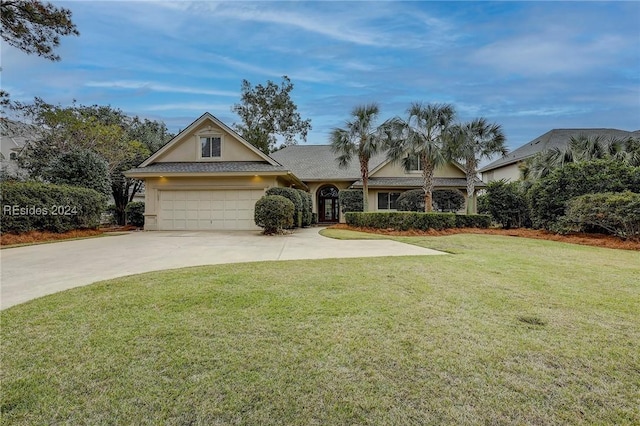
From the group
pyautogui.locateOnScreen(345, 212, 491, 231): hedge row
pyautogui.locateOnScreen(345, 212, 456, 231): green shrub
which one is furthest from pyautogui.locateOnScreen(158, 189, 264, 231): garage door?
pyautogui.locateOnScreen(345, 212, 456, 231): green shrub

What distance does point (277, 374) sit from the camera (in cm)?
266

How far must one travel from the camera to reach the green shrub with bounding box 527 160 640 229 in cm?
1352

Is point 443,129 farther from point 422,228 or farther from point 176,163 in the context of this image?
point 176,163

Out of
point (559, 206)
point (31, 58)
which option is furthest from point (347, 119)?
point (31, 58)

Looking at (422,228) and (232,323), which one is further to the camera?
(422,228)

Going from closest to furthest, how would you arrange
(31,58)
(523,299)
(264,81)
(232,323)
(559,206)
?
(232,323) → (523,299) → (31,58) → (559,206) → (264,81)

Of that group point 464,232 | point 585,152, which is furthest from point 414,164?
point 585,152

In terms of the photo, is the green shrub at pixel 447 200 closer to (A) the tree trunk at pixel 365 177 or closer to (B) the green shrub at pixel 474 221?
(B) the green shrub at pixel 474 221

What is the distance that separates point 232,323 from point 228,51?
49.5 feet

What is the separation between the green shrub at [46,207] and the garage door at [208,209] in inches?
127

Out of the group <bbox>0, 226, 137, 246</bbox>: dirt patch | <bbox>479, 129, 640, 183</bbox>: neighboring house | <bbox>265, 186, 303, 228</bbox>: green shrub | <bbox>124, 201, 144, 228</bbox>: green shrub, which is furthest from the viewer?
<bbox>479, 129, 640, 183</bbox>: neighboring house

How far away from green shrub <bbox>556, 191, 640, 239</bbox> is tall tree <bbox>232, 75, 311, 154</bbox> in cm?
2815

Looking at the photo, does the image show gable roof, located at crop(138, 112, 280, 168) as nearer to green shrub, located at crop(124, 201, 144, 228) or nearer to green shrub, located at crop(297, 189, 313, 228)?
green shrub, located at crop(124, 201, 144, 228)

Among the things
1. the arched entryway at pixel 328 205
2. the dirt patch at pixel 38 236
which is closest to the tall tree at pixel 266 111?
the arched entryway at pixel 328 205
